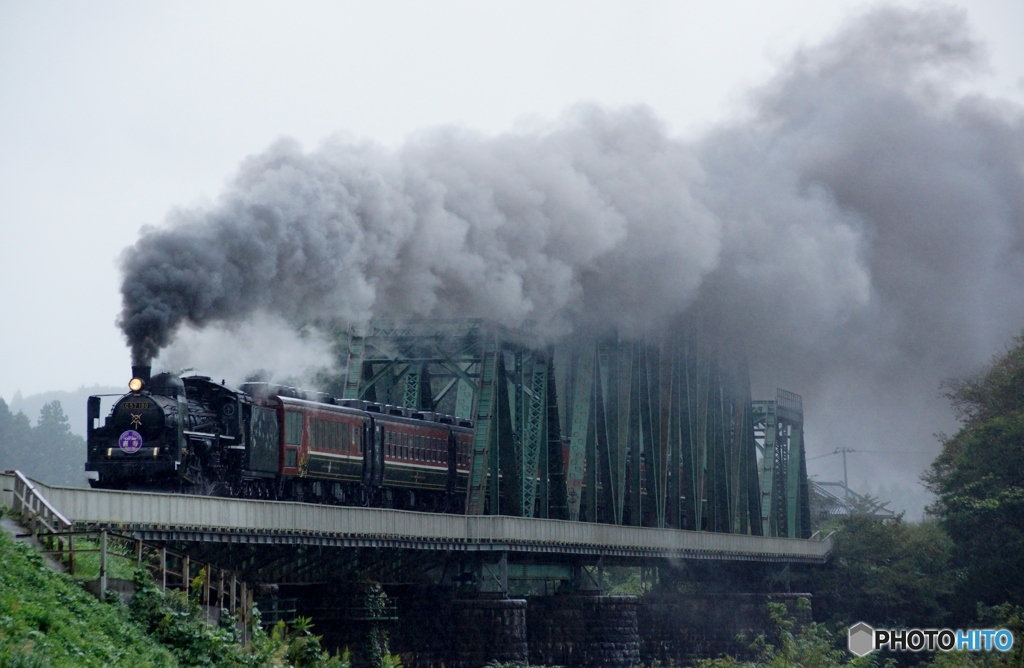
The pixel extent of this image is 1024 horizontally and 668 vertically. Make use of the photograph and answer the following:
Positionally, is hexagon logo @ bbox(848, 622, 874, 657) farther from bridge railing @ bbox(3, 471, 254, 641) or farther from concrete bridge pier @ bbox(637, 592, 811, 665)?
bridge railing @ bbox(3, 471, 254, 641)

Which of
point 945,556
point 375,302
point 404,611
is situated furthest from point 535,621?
point 945,556

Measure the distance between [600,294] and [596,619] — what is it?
1069 centimetres

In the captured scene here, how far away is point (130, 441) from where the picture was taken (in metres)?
29.5

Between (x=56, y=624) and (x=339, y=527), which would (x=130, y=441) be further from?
(x=56, y=624)

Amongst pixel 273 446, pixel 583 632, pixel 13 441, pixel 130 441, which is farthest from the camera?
pixel 13 441

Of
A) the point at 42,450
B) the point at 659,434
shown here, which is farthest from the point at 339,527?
the point at 42,450

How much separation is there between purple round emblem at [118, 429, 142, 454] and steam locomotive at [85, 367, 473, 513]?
20 millimetres

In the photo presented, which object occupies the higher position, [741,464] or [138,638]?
[741,464]

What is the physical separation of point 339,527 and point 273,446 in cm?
390

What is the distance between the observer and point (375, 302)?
3844 cm

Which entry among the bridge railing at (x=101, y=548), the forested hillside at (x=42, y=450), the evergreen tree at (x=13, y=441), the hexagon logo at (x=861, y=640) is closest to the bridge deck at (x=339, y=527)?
the bridge railing at (x=101, y=548)

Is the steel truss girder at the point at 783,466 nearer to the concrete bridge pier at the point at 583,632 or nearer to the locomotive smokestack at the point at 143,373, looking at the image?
the concrete bridge pier at the point at 583,632

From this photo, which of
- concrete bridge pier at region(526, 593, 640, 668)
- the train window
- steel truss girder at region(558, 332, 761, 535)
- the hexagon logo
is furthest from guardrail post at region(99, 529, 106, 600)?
the hexagon logo

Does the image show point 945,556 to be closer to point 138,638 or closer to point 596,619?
point 596,619
